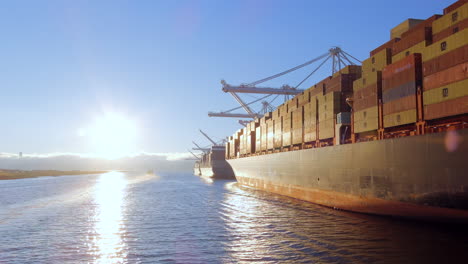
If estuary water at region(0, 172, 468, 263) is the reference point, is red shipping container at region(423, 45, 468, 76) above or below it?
above

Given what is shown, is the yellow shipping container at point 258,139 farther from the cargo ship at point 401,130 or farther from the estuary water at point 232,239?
the estuary water at point 232,239

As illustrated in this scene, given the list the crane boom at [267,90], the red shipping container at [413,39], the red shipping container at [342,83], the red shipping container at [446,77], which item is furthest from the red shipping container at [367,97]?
the crane boom at [267,90]

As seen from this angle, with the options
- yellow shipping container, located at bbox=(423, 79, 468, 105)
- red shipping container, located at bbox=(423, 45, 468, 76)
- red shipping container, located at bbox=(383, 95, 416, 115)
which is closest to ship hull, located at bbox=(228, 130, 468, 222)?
yellow shipping container, located at bbox=(423, 79, 468, 105)

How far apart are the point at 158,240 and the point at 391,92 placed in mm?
15360

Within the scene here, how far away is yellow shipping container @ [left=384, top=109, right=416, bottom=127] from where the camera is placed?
17953 mm

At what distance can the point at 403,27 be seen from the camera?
77.8 feet

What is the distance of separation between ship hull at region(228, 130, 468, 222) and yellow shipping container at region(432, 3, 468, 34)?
230 inches

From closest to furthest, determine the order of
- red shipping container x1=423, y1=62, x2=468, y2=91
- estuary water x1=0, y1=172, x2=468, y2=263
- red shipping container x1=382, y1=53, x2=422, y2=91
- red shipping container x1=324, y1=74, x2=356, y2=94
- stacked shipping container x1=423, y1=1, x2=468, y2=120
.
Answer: estuary water x1=0, y1=172, x2=468, y2=263
red shipping container x1=423, y1=62, x2=468, y2=91
stacked shipping container x1=423, y1=1, x2=468, y2=120
red shipping container x1=382, y1=53, x2=422, y2=91
red shipping container x1=324, y1=74, x2=356, y2=94

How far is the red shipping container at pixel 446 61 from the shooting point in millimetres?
15244

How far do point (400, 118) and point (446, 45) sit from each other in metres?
4.37

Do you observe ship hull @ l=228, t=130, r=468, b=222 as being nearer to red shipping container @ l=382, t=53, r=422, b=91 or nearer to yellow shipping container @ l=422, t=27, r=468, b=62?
red shipping container @ l=382, t=53, r=422, b=91

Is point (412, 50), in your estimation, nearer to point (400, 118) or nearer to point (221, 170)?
point (400, 118)

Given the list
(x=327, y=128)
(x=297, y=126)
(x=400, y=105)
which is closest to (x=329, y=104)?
(x=327, y=128)

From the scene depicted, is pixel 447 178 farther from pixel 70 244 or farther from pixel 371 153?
pixel 70 244
